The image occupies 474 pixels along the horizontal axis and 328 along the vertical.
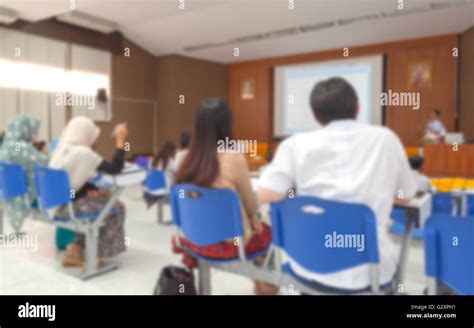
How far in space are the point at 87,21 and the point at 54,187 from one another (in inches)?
200

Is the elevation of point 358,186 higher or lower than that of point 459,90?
lower

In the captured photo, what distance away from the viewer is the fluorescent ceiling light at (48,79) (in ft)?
19.3

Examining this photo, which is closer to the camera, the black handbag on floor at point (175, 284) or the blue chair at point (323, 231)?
the blue chair at point (323, 231)

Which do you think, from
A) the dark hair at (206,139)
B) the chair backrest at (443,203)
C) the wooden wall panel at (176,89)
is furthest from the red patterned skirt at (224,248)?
the wooden wall panel at (176,89)

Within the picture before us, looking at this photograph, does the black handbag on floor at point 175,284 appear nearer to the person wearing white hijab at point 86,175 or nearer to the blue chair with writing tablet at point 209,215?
the blue chair with writing tablet at point 209,215

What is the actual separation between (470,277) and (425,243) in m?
0.12

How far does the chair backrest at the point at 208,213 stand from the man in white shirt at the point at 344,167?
204mm

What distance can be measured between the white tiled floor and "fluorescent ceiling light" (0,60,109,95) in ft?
12.0

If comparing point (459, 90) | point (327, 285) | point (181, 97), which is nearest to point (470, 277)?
point (327, 285)

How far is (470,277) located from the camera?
829 millimetres

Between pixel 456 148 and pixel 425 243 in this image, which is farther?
pixel 456 148

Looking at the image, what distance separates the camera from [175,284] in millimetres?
1346

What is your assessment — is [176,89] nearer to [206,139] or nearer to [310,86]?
[310,86]
